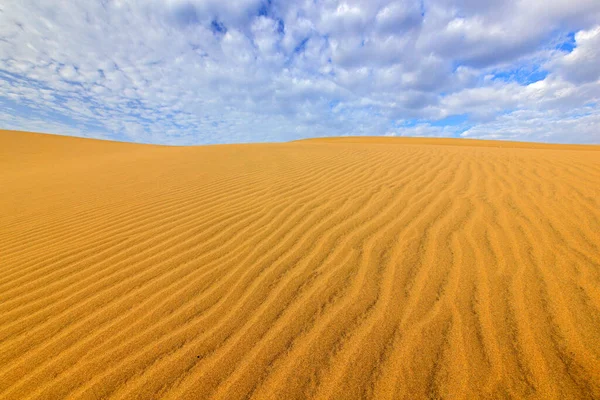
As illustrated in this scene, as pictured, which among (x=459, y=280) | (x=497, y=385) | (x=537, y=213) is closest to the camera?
(x=497, y=385)

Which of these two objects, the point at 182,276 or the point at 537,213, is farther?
the point at 537,213

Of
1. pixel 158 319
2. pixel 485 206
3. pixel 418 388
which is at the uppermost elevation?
pixel 485 206

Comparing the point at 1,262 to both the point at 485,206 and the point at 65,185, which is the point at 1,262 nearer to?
the point at 65,185

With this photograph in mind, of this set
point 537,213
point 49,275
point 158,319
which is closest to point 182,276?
point 158,319

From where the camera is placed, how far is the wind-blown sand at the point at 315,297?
1.56m

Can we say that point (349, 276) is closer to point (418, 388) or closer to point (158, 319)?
point (418, 388)

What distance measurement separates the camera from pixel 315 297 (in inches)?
85.3

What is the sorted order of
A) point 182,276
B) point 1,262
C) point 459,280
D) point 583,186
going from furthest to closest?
point 583,186
point 1,262
point 182,276
point 459,280

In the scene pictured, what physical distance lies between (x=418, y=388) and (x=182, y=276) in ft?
6.74

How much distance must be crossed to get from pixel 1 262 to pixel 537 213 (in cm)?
615

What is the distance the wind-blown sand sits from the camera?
5.13ft

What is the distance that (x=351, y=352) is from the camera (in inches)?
66.7

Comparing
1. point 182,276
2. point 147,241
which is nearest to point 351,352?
point 182,276

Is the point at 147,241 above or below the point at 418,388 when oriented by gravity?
above
